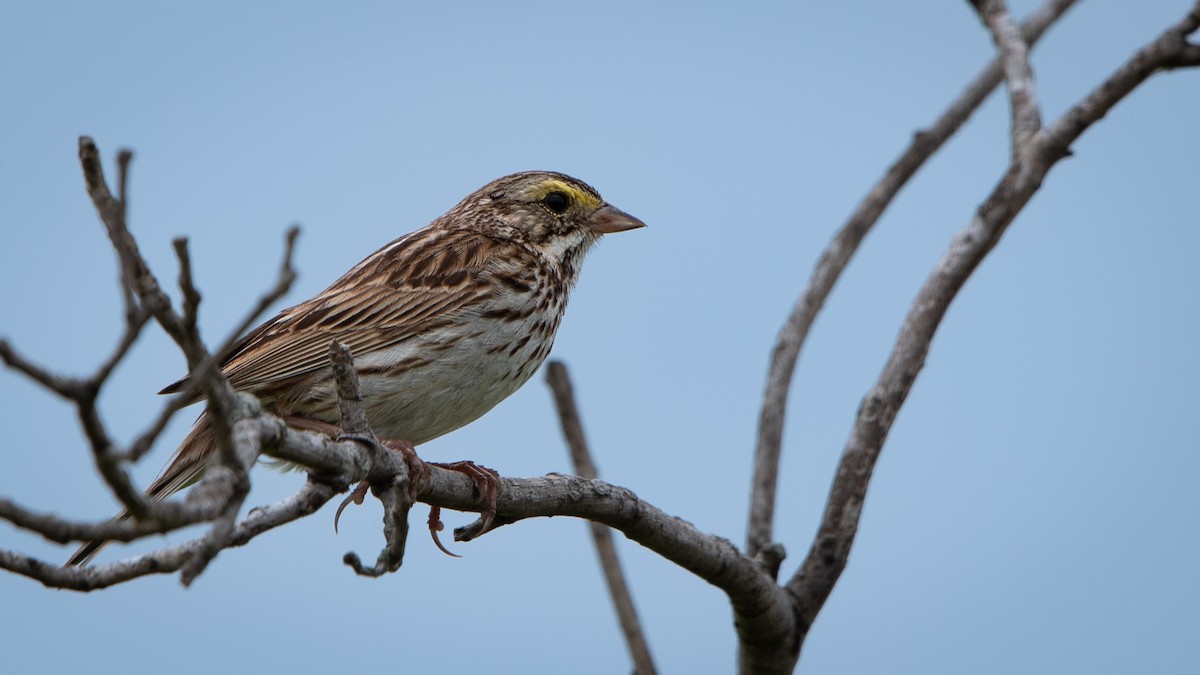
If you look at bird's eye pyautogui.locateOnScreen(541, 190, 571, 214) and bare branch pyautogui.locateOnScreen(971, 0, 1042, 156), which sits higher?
bare branch pyautogui.locateOnScreen(971, 0, 1042, 156)

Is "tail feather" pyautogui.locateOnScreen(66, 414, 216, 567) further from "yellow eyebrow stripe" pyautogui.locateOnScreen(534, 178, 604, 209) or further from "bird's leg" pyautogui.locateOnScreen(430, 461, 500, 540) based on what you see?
"yellow eyebrow stripe" pyautogui.locateOnScreen(534, 178, 604, 209)

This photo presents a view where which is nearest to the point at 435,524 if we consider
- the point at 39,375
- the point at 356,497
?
the point at 356,497

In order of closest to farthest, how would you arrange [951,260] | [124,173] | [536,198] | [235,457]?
1. [124,173]
2. [235,457]
3. [951,260]
4. [536,198]

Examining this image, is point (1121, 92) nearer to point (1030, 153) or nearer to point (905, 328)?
point (1030, 153)

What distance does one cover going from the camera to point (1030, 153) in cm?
580

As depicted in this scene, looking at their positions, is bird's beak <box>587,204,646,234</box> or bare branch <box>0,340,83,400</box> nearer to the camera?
bare branch <box>0,340,83,400</box>

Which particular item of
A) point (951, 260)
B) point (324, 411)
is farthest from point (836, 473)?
point (324, 411)

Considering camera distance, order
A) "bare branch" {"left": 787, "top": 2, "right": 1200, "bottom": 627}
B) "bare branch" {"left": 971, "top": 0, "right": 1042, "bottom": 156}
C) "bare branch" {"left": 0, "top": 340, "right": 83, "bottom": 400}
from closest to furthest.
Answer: "bare branch" {"left": 0, "top": 340, "right": 83, "bottom": 400} < "bare branch" {"left": 787, "top": 2, "right": 1200, "bottom": 627} < "bare branch" {"left": 971, "top": 0, "right": 1042, "bottom": 156}

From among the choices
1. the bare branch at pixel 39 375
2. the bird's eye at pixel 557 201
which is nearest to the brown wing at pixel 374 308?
the bird's eye at pixel 557 201

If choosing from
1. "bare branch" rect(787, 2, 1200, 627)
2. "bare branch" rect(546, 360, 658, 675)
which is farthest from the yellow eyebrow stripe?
"bare branch" rect(787, 2, 1200, 627)

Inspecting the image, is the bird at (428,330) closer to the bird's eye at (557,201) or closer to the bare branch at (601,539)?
the bird's eye at (557,201)

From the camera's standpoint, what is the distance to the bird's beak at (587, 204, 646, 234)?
672cm

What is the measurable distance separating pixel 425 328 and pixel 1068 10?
4633mm

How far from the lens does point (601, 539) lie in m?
6.24
